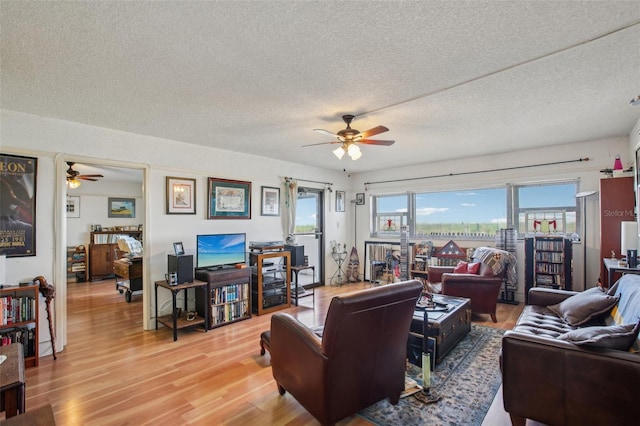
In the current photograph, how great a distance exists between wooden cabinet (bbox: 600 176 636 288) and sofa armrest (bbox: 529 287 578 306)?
118 centimetres

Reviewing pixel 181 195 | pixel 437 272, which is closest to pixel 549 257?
pixel 437 272

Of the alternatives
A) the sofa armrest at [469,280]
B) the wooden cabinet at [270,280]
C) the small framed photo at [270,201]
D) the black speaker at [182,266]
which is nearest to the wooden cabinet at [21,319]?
the black speaker at [182,266]

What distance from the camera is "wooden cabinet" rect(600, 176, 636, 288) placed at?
12.5 feet

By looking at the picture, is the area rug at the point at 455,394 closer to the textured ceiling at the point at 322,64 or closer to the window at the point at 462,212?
the textured ceiling at the point at 322,64

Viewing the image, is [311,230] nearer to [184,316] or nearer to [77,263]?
[184,316]

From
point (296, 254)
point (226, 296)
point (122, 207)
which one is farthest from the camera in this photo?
point (122, 207)

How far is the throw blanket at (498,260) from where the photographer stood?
13.8 feet

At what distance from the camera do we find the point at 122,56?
2.09 meters

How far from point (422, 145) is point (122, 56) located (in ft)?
12.6

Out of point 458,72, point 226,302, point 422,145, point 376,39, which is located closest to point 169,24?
point 376,39

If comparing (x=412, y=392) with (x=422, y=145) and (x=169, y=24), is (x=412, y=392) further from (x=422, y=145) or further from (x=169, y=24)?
(x=422, y=145)

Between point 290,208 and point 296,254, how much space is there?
947 millimetres

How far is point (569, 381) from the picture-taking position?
1.77 m

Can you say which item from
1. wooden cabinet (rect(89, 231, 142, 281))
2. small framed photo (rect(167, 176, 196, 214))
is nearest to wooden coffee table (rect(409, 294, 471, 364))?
small framed photo (rect(167, 176, 196, 214))
